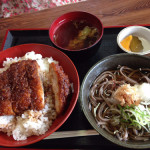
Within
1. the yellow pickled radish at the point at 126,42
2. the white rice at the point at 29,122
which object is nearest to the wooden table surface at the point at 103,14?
the yellow pickled radish at the point at 126,42

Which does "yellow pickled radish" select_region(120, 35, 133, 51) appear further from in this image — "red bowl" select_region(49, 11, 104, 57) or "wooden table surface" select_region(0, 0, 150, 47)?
"wooden table surface" select_region(0, 0, 150, 47)

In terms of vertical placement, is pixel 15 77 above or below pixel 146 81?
above

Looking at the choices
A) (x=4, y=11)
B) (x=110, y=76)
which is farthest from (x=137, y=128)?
(x=4, y=11)

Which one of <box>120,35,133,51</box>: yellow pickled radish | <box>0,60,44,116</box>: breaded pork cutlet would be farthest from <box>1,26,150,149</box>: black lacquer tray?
<box>0,60,44,116</box>: breaded pork cutlet

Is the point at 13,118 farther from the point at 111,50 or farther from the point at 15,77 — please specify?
the point at 111,50

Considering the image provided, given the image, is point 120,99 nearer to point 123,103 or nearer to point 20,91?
Result: point 123,103

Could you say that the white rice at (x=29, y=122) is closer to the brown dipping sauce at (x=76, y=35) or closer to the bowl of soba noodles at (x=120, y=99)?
the bowl of soba noodles at (x=120, y=99)

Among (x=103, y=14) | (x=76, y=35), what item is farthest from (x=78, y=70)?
(x=103, y=14)
